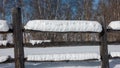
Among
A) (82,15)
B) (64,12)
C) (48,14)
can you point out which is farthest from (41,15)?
(82,15)

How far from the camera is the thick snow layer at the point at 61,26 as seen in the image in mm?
5914

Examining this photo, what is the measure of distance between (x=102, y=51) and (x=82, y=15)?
27.1 m

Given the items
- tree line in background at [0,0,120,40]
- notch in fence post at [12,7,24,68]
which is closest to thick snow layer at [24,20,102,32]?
notch in fence post at [12,7,24,68]

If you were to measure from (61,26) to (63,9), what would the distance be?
2554 cm

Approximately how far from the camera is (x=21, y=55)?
590cm

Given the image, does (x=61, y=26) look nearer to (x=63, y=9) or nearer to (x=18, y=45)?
(x=18, y=45)

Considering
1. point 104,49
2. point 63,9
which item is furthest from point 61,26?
point 63,9

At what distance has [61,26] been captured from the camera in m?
5.95

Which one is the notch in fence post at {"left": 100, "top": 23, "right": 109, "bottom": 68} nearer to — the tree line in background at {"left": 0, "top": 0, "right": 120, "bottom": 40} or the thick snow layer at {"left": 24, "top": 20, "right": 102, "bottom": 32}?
the thick snow layer at {"left": 24, "top": 20, "right": 102, "bottom": 32}

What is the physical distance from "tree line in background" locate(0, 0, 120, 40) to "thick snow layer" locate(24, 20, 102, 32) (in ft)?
73.7

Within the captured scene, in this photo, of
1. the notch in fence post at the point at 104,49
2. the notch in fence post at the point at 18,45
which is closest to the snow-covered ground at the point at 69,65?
the notch in fence post at the point at 104,49

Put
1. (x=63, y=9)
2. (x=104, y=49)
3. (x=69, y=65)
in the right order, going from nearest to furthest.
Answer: (x=104, y=49) < (x=69, y=65) < (x=63, y=9)

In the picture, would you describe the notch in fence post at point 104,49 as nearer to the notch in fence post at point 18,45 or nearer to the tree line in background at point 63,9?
the notch in fence post at point 18,45

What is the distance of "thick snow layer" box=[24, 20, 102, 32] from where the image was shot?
5914 millimetres
